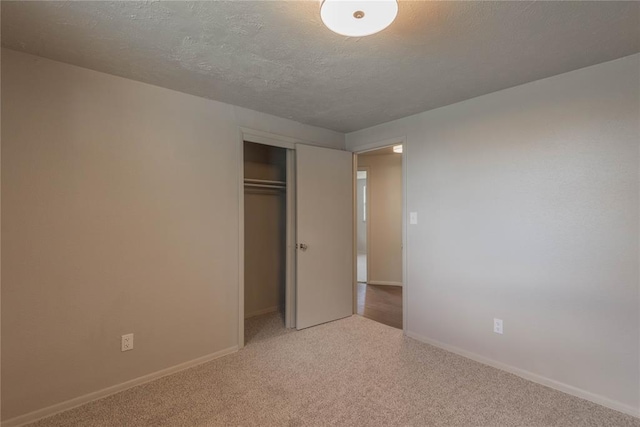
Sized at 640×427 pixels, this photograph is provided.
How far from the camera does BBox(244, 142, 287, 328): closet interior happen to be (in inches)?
147

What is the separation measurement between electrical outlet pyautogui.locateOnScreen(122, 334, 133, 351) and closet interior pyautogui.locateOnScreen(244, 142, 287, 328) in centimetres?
157

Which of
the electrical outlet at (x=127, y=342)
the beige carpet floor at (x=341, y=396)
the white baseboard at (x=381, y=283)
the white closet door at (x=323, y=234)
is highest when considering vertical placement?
the white closet door at (x=323, y=234)

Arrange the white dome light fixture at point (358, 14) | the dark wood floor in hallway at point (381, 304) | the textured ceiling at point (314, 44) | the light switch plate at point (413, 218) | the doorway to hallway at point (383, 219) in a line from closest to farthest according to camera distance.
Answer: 1. the white dome light fixture at point (358, 14)
2. the textured ceiling at point (314, 44)
3. the light switch plate at point (413, 218)
4. the dark wood floor in hallway at point (381, 304)
5. the doorway to hallway at point (383, 219)

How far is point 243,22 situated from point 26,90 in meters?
1.46

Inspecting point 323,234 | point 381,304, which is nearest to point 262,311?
point 323,234

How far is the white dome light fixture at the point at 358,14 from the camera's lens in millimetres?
1269

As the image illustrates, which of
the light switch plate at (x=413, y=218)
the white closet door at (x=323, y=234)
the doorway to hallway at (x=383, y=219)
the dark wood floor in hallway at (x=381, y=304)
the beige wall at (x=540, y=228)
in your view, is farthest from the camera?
the doorway to hallway at (x=383, y=219)

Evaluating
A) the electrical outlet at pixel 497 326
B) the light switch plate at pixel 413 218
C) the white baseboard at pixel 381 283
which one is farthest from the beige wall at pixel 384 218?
the electrical outlet at pixel 497 326

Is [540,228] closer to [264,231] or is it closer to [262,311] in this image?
[264,231]

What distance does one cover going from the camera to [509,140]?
94.8 inches

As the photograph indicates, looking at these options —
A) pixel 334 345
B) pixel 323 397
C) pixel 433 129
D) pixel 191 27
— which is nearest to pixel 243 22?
pixel 191 27

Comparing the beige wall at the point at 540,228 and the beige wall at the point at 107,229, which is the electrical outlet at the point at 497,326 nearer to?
the beige wall at the point at 540,228

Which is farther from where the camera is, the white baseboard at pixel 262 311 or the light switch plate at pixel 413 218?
the white baseboard at pixel 262 311

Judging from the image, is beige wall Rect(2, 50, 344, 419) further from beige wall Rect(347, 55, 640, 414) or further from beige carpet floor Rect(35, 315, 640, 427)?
beige wall Rect(347, 55, 640, 414)
